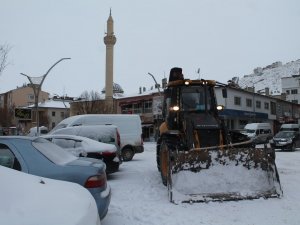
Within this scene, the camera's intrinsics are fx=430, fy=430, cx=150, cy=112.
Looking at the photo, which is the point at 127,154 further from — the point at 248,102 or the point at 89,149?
the point at 248,102

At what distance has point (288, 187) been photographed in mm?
10695

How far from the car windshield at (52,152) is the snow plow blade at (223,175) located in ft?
8.73

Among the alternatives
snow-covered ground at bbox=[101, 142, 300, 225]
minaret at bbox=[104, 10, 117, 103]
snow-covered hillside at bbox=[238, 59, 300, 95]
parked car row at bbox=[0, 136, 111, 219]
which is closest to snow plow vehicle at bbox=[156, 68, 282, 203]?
snow-covered ground at bbox=[101, 142, 300, 225]

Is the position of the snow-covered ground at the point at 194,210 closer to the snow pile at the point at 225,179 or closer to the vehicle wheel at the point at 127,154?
the snow pile at the point at 225,179

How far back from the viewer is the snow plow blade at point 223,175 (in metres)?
9.13

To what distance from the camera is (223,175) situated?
941 cm

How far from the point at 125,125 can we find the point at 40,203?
1785cm

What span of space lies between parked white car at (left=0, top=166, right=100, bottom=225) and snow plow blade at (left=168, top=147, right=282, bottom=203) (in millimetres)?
5861

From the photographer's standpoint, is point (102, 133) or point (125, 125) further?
point (125, 125)

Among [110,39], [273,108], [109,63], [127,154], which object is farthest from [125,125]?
[273,108]

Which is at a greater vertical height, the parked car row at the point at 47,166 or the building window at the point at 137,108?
the building window at the point at 137,108

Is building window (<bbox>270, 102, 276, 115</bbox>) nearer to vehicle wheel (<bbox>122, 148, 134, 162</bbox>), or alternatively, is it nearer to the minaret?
the minaret

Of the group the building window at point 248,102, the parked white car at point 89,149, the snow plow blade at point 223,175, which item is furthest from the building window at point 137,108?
the snow plow blade at point 223,175

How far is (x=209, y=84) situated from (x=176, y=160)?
10.5 ft
